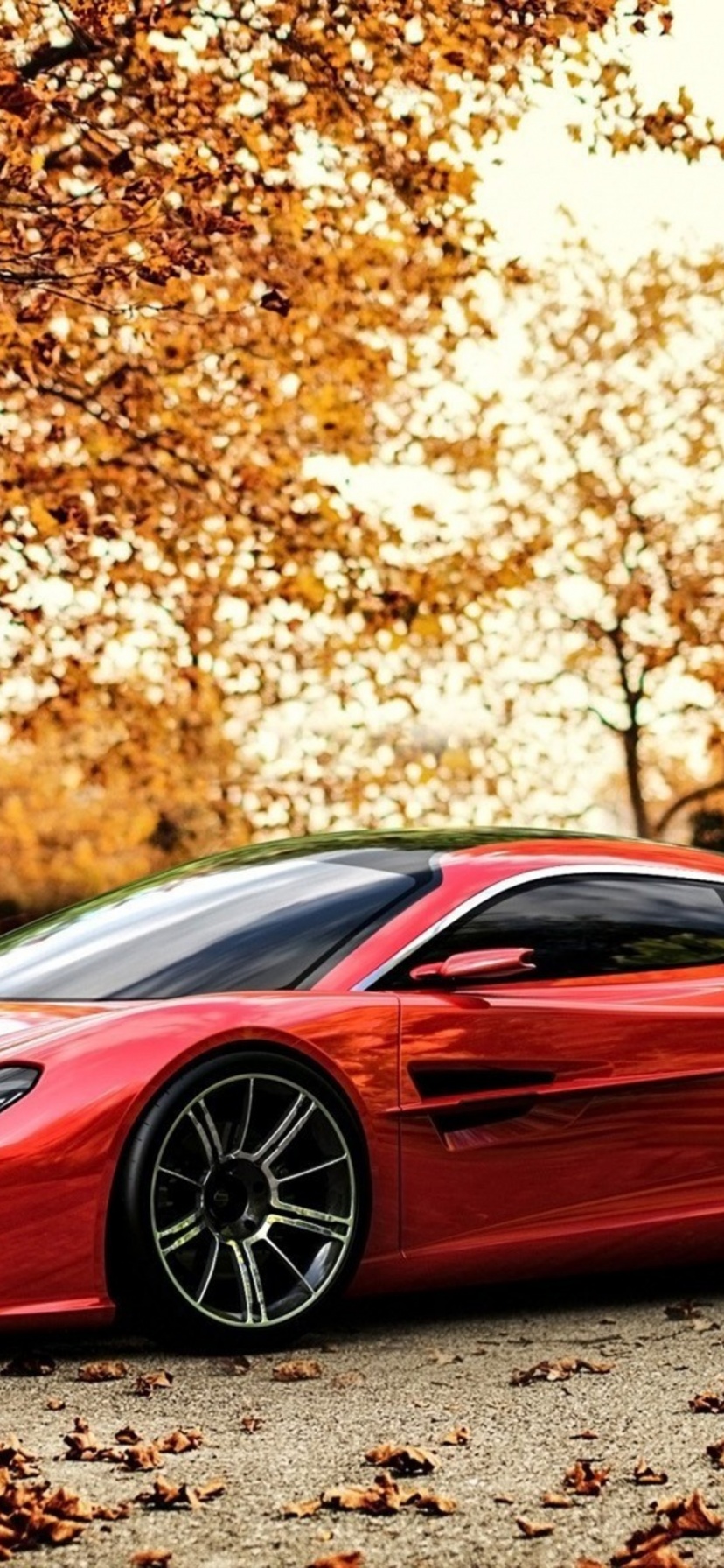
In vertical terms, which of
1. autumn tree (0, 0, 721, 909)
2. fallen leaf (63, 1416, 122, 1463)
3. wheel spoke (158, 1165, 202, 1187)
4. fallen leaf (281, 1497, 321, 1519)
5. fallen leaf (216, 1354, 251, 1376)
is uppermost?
autumn tree (0, 0, 721, 909)

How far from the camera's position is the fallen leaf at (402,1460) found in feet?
14.1

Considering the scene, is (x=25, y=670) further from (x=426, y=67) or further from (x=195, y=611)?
(x=426, y=67)

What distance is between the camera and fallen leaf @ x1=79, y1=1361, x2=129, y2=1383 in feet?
16.7

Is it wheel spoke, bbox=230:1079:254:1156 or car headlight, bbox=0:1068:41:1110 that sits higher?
car headlight, bbox=0:1068:41:1110

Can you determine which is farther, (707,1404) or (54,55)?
(54,55)

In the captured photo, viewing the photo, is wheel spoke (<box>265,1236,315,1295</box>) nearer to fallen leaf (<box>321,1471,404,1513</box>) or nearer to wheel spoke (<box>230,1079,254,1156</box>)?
wheel spoke (<box>230,1079,254,1156</box>)

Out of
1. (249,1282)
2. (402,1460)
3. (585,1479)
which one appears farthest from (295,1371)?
(585,1479)

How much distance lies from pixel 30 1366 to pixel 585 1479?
5.31 feet

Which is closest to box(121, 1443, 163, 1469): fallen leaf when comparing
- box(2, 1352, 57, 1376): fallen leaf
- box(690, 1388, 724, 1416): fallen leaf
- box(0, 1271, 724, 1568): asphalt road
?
box(0, 1271, 724, 1568): asphalt road

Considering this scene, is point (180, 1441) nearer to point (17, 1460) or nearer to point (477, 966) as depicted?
point (17, 1460)

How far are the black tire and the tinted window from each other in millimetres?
550

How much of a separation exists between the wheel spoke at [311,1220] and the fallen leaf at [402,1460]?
44.1 inches

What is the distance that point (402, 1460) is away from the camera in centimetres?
436

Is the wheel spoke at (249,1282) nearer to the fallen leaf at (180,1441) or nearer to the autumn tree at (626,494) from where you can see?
the fallen leaf at (180,1441)
